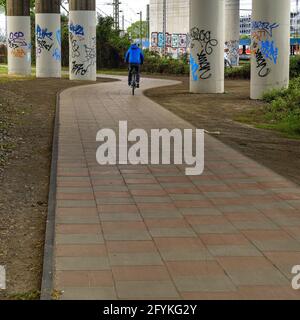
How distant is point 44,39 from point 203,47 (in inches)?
558

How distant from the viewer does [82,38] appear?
36.2m

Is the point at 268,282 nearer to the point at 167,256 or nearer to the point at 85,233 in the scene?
the point at 167,256

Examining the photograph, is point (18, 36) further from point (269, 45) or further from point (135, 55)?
point (269, 45)

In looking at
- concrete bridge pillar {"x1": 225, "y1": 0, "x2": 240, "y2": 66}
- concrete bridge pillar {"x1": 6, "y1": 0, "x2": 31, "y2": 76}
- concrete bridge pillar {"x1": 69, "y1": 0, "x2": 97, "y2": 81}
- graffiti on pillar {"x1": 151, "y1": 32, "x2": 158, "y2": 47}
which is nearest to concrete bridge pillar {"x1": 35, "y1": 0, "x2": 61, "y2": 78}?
concrete bridge pillar {"x1": 6, "y1": 0, "x2": 31, "y2": 76}

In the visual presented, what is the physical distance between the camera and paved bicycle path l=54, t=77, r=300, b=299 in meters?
5.46

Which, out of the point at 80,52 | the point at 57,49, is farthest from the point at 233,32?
the point at 80,52

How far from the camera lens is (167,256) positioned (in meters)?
6.17

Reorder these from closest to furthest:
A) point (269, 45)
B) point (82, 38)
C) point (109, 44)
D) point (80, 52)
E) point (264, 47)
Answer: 1. point (269, 45)
2. point (264, 47)
3. point (82, 38)
4. point (80, 52)
5. point (109, 44)

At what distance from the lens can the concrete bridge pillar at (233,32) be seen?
61.8 meters

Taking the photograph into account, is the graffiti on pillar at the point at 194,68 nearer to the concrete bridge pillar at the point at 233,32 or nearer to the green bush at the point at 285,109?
the green bush at the point at 285,109

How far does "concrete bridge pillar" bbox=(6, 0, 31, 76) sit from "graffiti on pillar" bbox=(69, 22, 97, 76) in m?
5.20

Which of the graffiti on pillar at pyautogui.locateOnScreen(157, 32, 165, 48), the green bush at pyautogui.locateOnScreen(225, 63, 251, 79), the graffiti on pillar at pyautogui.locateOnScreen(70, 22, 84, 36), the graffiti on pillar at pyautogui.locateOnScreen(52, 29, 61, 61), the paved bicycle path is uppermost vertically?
the graffiti on pillar at pyautogui.locateOnScreen(157, 32, 165, 48)

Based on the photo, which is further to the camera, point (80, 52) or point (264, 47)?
point (80, 52)

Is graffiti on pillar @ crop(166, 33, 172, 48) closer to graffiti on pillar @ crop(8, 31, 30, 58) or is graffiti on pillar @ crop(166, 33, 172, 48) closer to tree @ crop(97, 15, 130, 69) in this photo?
tree @ crop(97, 15, 130, 69)
